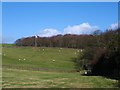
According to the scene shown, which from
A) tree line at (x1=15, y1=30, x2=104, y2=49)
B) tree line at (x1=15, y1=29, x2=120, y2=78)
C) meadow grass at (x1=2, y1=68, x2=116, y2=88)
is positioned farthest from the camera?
tree line at (x1=15, y1=30, x2=104, y2=49)

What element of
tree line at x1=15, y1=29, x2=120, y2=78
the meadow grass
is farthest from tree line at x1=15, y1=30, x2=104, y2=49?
the meadow grass

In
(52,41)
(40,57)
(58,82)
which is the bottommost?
(58,82)

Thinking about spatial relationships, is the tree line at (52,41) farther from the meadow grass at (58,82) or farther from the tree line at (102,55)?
the meadow grass at (58,82)

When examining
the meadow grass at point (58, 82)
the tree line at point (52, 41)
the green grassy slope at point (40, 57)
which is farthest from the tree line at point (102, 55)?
the meadow grass at point (58, 82)

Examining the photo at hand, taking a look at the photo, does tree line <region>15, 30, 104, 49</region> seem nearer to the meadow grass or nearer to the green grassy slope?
the green grassy slope

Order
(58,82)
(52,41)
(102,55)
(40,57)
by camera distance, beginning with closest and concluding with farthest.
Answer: (58,82) → (102,55) → (40,57) → (52,41)

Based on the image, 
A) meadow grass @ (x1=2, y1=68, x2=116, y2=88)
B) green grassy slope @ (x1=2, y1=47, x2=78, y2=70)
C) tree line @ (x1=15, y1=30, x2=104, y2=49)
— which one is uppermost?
tree line @ (x1=15, y1=30, x2=104, y2=49)

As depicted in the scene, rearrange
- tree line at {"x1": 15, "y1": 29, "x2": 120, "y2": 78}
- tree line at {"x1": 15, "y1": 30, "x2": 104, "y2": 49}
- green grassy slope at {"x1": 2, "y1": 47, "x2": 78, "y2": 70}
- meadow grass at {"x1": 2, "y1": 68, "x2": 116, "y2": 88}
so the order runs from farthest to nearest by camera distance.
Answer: tree line at {"x1": 15, "y1": 30, "x2": 104, "y2": 49} → green grassy slope at {"x1": 2, "y1": 47, "x2": 78, "y2": 70} → tree line at {"x1": 15, "y1": 29, "x2": 120, "y2": 78} → meadow grass at {"x1": 2, "y1": 68, "x2": 116, "y2": 88}

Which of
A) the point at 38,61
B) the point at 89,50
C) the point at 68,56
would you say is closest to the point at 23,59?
the point at 38,61

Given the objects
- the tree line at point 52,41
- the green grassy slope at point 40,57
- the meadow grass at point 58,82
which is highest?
the tree line at point 52,41

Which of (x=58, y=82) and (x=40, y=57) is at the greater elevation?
(x=40, y=57)

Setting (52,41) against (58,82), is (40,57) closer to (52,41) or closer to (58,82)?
(52,41)

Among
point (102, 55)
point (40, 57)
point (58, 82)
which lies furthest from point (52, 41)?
point (58, 82)

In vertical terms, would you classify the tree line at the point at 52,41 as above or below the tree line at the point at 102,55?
above
